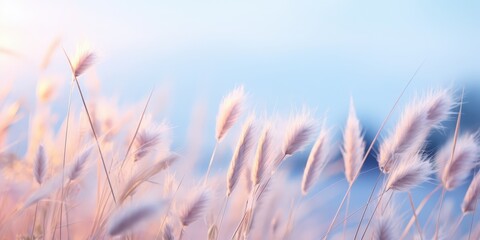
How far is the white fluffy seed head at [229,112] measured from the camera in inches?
42.1

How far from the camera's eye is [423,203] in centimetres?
130

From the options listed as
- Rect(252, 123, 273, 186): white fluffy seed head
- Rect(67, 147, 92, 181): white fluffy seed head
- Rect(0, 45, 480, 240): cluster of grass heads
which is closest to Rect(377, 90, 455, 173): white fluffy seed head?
Rect(0, 45, 480, 240): cluster of grass heads

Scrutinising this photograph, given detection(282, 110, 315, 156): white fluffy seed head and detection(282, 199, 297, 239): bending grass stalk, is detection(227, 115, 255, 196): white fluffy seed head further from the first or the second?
detection(282, 199, 297, 239): bending grass stalk

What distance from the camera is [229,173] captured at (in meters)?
1.01

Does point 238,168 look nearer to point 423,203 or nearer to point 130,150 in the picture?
point 130,150

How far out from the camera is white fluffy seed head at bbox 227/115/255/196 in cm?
100

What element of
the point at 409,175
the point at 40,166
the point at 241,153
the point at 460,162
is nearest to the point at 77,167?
the point at 40,166

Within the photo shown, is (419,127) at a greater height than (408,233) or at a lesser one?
greater

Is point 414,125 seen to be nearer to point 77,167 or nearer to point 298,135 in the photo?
point 298,135

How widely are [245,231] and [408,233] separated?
0.42m

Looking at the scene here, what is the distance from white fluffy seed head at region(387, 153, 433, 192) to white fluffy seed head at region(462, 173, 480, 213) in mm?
227

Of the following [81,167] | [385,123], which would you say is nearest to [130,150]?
[81,167]

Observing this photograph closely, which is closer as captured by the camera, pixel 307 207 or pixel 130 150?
pixel 130 150

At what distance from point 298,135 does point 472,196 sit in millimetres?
423
